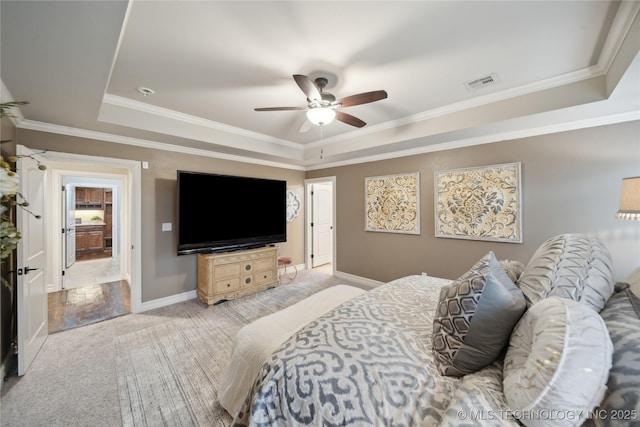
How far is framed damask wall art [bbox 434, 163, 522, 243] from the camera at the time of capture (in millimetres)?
2930

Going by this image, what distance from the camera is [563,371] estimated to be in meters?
0.67

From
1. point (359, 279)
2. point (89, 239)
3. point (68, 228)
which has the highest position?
point (68, 228)

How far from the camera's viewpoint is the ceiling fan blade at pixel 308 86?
5.72 feet

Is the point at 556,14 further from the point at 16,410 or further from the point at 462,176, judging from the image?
the point at 16,410

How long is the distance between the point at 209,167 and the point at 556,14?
415 centimetres

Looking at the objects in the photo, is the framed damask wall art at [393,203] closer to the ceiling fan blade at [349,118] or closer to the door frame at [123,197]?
the ceiling fan blade at [349,118]

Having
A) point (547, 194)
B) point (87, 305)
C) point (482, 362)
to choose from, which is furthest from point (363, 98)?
point (87, 305)

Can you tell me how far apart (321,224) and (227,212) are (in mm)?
2684

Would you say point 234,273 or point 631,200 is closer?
point 631,200

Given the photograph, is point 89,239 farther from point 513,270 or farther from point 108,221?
point 513,270

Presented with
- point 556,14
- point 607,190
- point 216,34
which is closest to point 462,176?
point 607,190

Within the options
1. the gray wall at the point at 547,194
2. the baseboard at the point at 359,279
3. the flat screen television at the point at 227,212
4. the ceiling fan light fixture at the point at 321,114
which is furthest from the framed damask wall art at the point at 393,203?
the ceiling fan light fixture at the point at 321,114

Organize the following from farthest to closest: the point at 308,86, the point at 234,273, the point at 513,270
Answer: the point at 234,273 → the point at 308,86 → the point at 513,270

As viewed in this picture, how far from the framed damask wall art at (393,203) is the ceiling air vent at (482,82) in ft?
4.85
